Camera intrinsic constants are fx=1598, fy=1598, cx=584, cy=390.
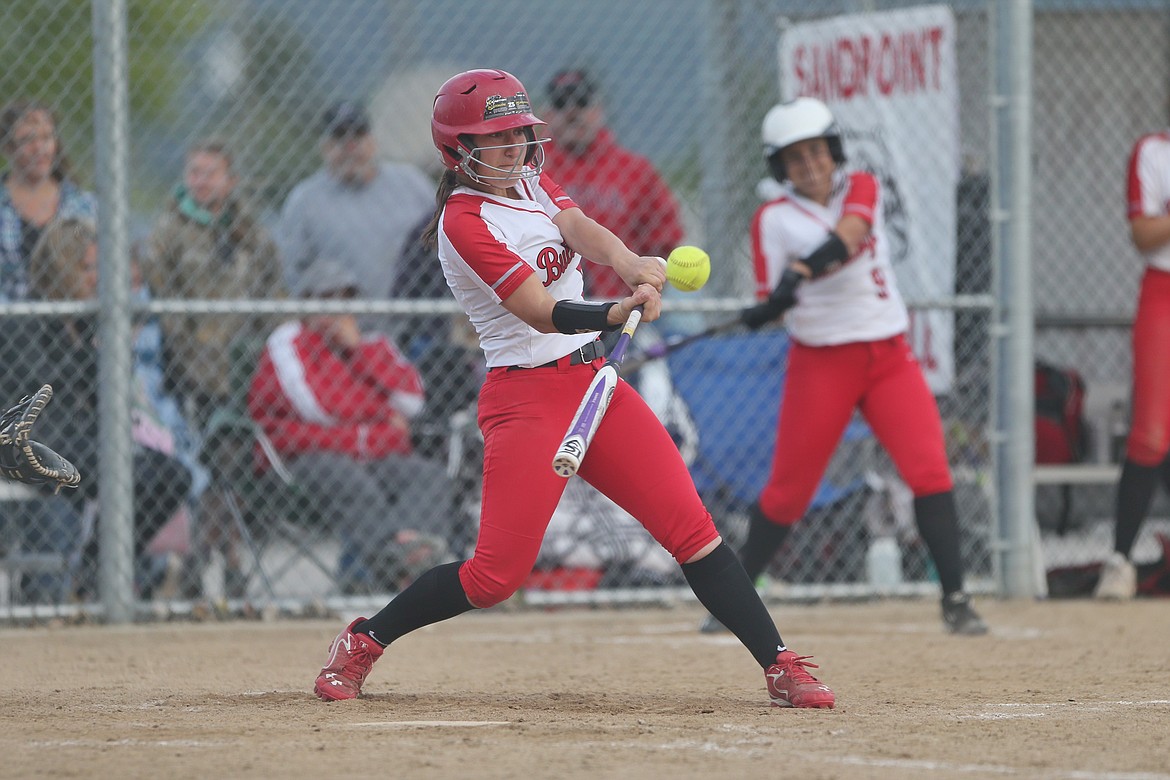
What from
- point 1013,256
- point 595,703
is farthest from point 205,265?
point 1013,256

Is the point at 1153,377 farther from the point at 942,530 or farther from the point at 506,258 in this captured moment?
the point at 506,258

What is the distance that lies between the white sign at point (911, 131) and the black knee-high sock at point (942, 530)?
180cm

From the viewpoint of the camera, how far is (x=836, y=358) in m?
6.25

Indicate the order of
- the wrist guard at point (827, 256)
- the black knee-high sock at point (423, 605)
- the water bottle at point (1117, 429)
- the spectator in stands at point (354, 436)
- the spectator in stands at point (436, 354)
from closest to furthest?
the black knee-high sock at point (423, 605)
the wrist guard at point (827, 256)
the spectator in stands at point (354, 436)
the spectator in stands at point (436, 354)
the water bottle at point (1117, 429)

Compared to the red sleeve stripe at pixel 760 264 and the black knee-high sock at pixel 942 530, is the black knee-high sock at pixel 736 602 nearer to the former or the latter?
the black knee-high sock at pixel 942 530

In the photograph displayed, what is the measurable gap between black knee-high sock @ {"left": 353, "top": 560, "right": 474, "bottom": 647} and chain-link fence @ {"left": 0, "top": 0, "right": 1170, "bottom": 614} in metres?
2.56

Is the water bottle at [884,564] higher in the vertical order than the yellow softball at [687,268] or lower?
lower

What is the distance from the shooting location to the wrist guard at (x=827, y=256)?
615cm

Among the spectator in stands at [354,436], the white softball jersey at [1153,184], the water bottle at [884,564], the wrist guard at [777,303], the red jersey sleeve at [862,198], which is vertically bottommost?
the spectator in stands at [354,436]

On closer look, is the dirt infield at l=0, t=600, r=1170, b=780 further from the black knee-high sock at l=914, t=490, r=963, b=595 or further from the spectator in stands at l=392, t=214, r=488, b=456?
the spectator in stands at l=392, t=214, r=488, b=456

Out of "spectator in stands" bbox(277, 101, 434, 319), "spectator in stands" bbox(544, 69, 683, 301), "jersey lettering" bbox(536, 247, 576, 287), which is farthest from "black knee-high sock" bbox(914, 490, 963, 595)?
"spectator in stands" bbox(277, 101, 434, 319)

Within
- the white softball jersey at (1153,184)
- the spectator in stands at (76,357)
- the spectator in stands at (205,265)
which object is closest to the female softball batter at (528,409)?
the spectator in stands at (76,357)

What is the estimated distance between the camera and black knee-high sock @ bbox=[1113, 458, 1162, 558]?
24.3 feet

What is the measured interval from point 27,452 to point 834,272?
10.6 ft
